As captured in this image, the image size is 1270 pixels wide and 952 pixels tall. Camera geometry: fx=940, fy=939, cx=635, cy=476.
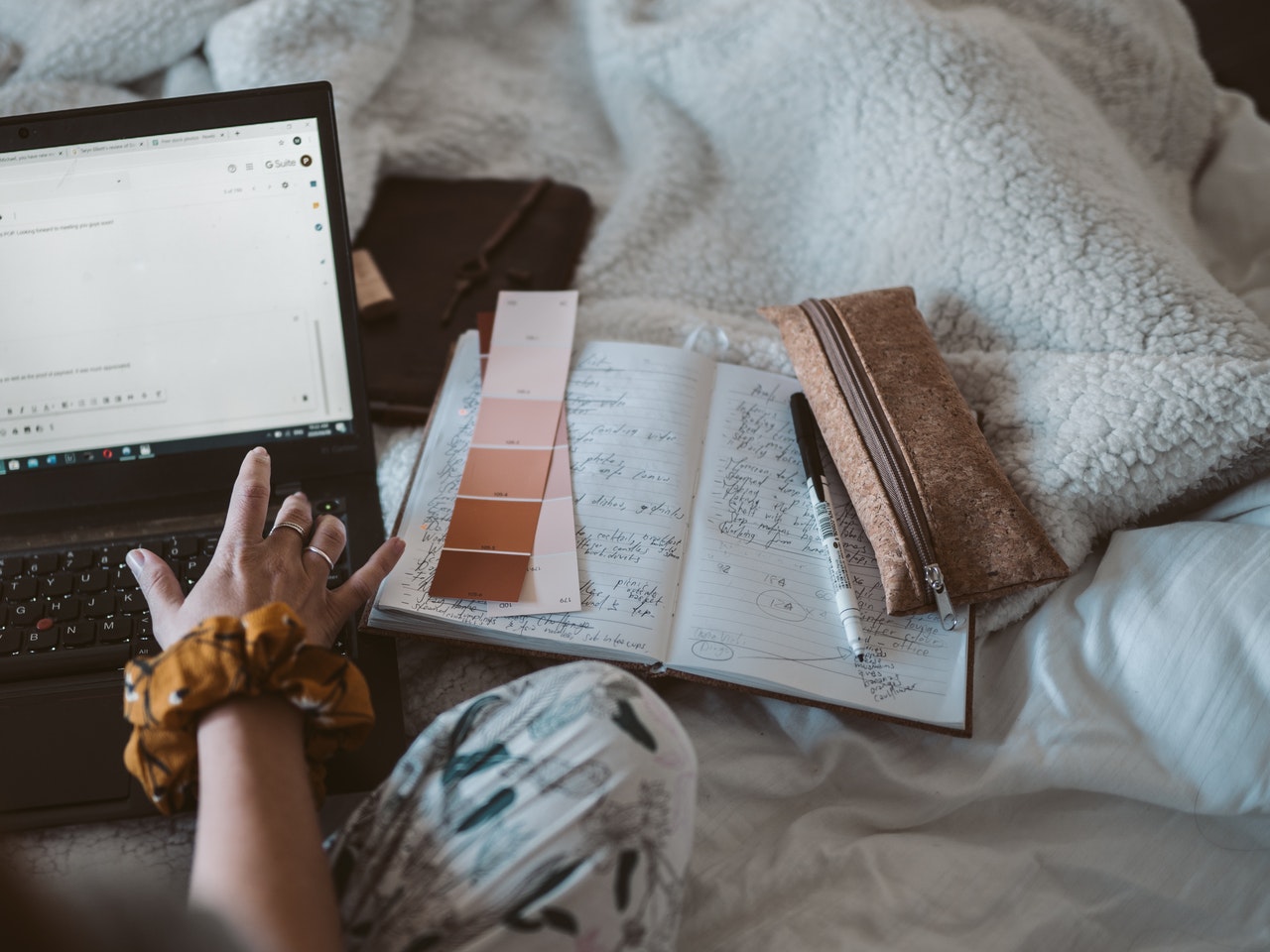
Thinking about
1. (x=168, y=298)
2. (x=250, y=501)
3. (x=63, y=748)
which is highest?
(x=168, y=298)

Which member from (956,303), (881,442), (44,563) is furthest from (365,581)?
(956,303)

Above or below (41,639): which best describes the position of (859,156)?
above

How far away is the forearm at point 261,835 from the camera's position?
1.42 ft

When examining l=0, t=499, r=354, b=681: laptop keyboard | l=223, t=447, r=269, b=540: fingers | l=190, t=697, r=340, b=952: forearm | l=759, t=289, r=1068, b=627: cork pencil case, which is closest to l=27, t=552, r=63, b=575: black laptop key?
l=0, t=499, r=354, b=681: laptop keyboard

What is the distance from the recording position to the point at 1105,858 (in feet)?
1.98

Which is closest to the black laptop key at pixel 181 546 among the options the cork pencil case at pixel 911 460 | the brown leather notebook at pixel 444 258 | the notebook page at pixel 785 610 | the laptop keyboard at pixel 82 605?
the laptop keyboard at pixel 82 605

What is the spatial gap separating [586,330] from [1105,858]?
568mm

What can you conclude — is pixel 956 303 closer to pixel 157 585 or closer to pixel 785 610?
pixel 785 610

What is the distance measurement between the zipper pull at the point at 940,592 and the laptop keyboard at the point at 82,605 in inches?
15.7

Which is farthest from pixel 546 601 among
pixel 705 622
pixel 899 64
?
pixel 899 64

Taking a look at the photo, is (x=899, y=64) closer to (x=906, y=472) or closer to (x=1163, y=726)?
(x=906, y=472)

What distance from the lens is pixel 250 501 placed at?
2.02ft

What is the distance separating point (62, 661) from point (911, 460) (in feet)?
1.96

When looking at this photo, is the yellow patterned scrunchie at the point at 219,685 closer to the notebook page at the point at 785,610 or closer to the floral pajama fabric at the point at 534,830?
the floral pajama fabric at the point at 534,830
